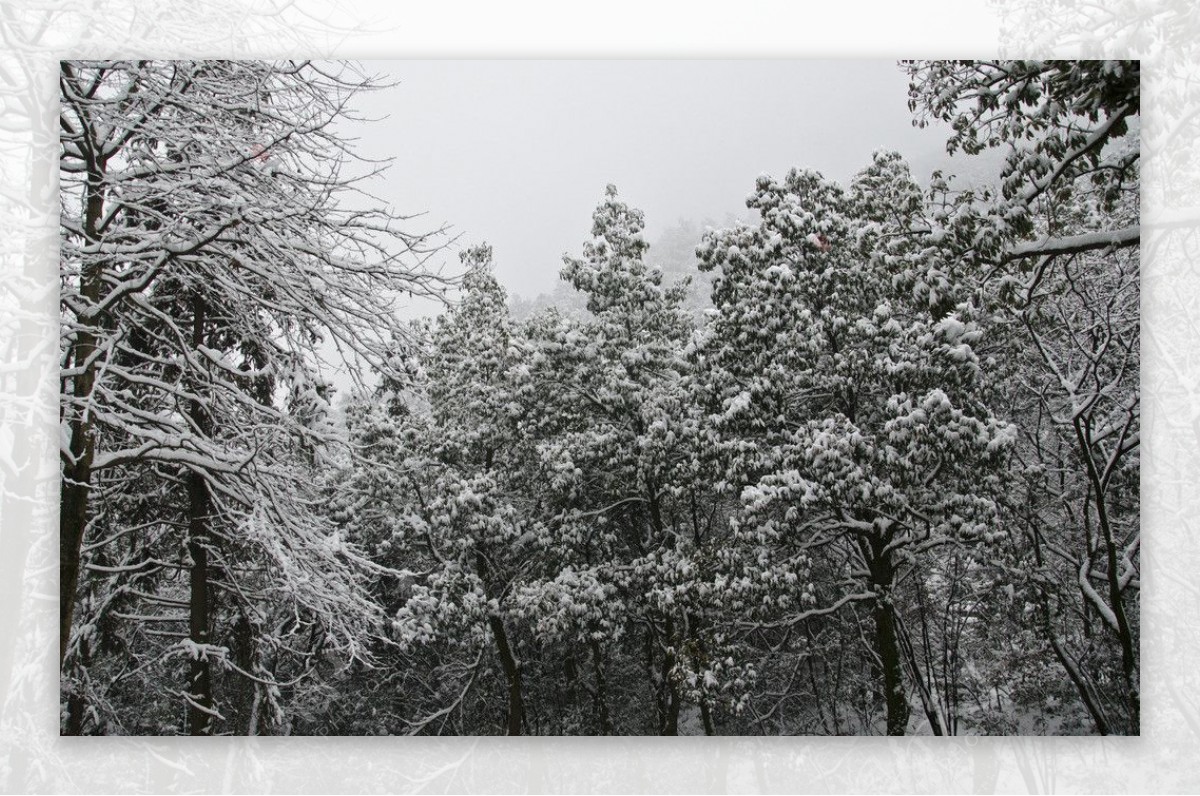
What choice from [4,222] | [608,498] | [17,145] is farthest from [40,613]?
[608,498]

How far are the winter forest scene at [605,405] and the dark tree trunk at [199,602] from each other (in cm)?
2

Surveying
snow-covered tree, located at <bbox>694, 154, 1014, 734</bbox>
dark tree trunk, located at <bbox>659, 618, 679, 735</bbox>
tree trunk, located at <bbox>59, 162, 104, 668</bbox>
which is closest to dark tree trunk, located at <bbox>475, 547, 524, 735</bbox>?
dark tree trunk, located at <bbox>659, 618, 679, 735</bbox>

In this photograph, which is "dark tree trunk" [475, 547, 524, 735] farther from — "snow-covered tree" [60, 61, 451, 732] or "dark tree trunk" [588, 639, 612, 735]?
"snow-covered tree" [60, 61, 451, 732]

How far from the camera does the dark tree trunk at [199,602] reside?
4.03 meters

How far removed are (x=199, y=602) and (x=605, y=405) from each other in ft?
9.92

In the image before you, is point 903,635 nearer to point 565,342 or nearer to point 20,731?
point 565,342

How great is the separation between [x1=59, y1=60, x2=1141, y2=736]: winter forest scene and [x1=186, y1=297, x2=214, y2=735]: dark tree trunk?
0.02 meters

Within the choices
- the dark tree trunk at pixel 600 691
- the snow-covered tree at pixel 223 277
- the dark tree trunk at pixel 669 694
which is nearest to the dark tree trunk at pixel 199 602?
the snow-covered tree at pixel 223 277

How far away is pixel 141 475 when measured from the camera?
4086mm

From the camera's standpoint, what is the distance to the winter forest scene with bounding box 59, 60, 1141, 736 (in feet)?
10.4

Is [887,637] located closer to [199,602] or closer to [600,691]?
[600,691]

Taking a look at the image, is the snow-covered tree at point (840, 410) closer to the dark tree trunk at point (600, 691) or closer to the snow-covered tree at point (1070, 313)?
the snow-covered tree at point (1070, 313)

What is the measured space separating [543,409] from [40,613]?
138 inches

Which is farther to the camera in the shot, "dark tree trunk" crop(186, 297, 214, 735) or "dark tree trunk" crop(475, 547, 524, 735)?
"dark tree trunk" crop(475, 547, 524, 735)
